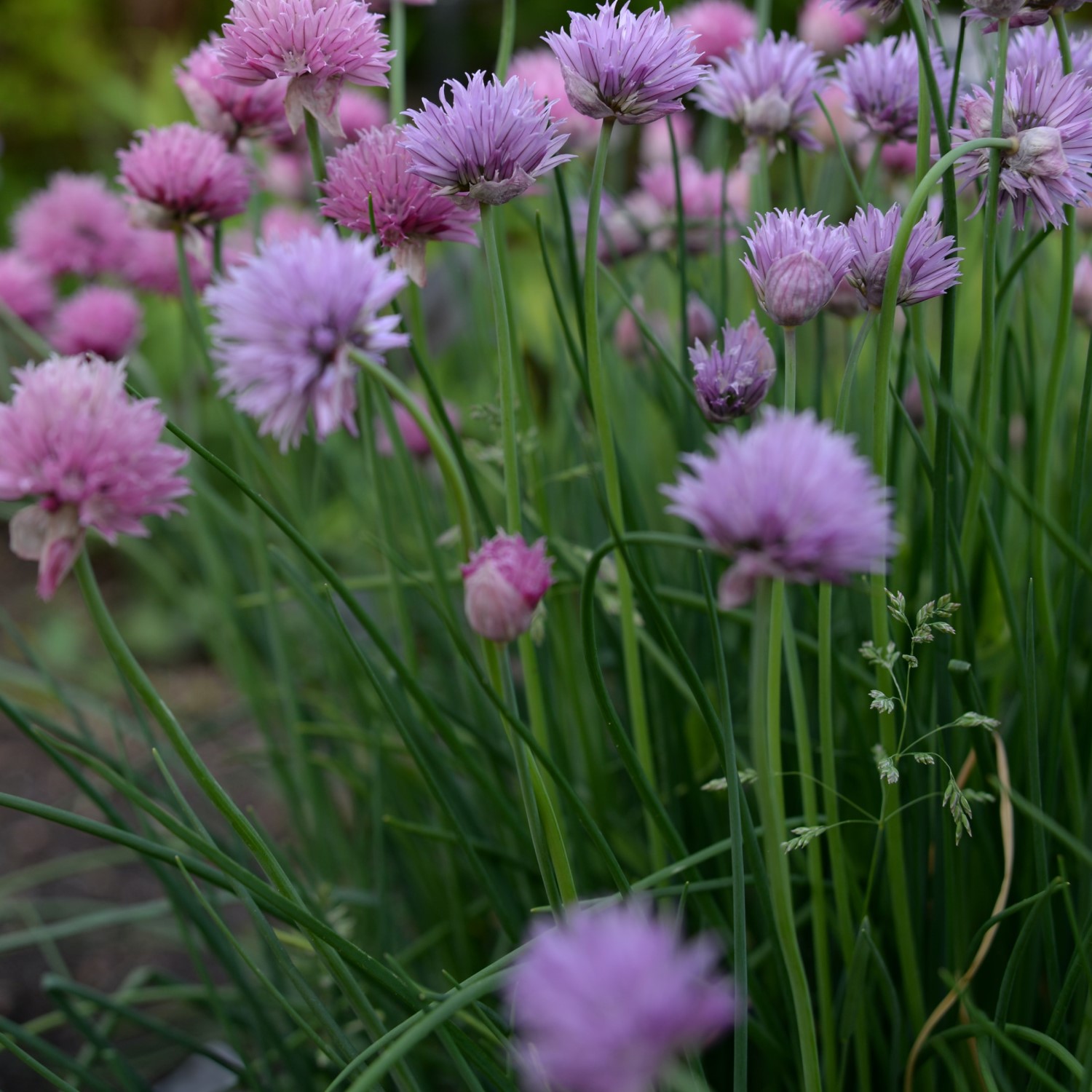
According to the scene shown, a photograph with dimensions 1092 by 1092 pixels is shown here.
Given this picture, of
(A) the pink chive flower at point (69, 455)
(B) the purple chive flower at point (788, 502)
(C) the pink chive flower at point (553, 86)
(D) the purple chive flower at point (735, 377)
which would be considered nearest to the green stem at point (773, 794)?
(B) the purple chive flower at point (788, 502)

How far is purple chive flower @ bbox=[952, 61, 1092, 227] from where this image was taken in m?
0.55

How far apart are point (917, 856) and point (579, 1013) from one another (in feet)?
1.66

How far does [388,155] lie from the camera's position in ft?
1.91

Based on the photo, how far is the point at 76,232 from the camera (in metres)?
1.26

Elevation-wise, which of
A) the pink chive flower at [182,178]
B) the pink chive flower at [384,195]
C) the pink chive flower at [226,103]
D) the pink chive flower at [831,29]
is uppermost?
the pink chive flower at [831,29]

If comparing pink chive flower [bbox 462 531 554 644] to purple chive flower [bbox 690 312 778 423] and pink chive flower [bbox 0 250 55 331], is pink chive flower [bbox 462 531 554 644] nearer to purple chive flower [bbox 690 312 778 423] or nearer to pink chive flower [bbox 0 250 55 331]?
purple chive flower [bbox 690 312 778 423]

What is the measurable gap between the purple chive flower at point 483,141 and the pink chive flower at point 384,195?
36mm

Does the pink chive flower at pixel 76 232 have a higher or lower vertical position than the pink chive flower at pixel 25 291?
higher

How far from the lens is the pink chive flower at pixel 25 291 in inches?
47.1

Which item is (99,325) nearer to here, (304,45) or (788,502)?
(304,45)

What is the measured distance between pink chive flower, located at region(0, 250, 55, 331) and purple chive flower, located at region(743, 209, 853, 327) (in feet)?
3.26

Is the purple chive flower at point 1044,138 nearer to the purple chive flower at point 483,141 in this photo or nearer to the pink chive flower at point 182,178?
the purple chive flower at point 483,141

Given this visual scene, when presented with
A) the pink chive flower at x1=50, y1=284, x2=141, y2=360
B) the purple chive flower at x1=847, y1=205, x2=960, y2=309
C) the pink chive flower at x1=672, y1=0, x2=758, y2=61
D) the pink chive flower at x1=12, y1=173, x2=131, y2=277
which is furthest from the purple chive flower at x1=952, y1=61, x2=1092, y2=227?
the pink chive flower at x1=12, y1=173, x2=131, y2=277

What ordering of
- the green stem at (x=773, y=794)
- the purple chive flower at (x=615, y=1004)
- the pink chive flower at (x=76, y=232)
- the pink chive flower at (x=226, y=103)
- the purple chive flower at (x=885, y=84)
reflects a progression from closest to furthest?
1. the purple chive flower at (x=615, y=1004)
2. the green stem at (x=773, y=794)
3. the purple chive flower at (x=885, y=84)
4. the pink chive flower at (x=226, y=103)
5. the pink chive flower at (x=76, y=232)
